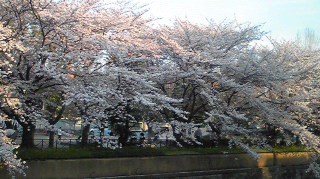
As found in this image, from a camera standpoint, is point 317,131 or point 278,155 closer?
point 278,155

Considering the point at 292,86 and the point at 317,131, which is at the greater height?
the point at 292,86

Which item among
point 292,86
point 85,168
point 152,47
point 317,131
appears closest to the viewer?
point 85,168

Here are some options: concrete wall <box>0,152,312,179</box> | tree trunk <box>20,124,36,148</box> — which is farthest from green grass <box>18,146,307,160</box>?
tree trunk <box>20,124,36,148</box>

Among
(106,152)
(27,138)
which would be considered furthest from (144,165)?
(27,138)

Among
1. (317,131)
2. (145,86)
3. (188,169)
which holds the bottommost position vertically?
(188,169)

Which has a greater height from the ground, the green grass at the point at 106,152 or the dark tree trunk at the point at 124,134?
the dark tree trunk at the point at 124,134

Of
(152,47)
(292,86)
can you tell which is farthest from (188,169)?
(292,86)

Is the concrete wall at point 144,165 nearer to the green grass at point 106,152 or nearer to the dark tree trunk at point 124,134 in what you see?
the green grass at point 106,152

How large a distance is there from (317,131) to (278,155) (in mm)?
4083

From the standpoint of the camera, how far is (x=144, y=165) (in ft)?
48.9

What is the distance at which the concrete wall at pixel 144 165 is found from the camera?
1260 centimetres

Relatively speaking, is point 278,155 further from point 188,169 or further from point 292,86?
point 188,169

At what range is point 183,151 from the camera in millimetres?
16578

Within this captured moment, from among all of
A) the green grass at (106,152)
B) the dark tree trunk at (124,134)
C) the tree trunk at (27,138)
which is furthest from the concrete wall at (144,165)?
the dark tree trunk at (124,134)
